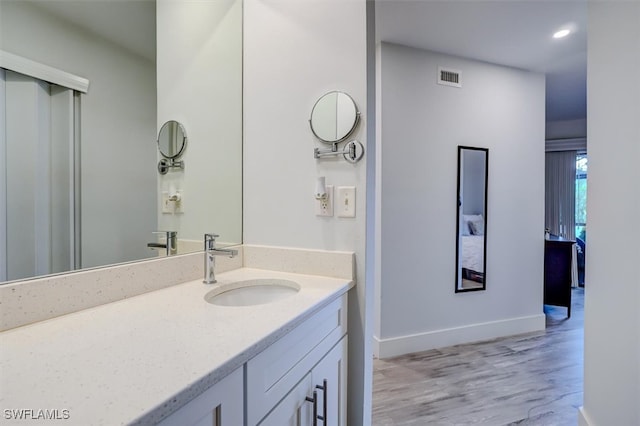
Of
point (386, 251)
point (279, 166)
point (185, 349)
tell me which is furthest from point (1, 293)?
point (386, 251)

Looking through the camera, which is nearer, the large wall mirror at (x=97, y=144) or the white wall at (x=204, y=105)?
the large wall mirror at (x=97, y=144)

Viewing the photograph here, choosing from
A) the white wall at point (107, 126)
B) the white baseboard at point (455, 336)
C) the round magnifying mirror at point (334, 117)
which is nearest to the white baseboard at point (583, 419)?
the white baseboard at point (455, 336)

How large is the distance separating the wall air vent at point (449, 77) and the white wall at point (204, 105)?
70.1 inches

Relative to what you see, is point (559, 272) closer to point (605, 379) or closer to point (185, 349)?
point (605, 379)

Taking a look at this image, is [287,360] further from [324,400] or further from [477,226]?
[477,226]

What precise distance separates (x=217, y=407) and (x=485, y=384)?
83.5 inches

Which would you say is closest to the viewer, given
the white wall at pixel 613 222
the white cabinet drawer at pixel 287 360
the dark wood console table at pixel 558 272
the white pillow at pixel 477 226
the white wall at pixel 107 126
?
the white cabinet drawer at pixel 287 360

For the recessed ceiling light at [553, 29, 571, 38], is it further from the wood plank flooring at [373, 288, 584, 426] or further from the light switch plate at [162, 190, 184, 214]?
the light switch plate at [162, 190, 184, 214]

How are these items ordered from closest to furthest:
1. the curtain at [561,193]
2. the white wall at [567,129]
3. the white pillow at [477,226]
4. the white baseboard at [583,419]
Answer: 1. the white baseboard at [583,419]
2. the white pillow at [477,226]
3. the white wall at [567,129]
4. the curtain at [561,193]

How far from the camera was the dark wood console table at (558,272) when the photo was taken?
10.6ft

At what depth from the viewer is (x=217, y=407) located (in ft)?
1.83

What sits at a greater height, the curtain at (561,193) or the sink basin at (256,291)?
the curtain at (561,193)

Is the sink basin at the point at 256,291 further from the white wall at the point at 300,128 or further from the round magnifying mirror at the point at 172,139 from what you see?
the round magnifying mirror at the point at 172,139

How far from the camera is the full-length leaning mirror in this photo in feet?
8.38
